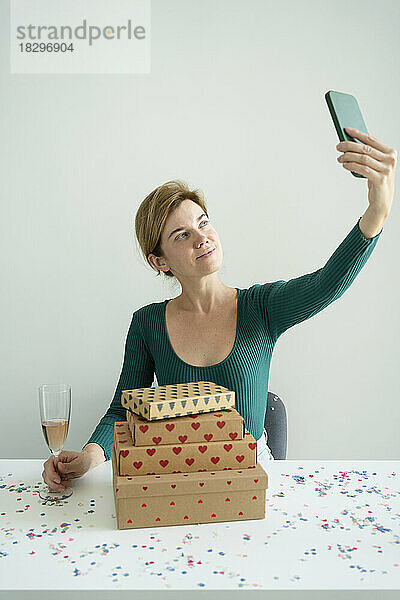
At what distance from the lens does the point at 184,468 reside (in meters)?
1.25

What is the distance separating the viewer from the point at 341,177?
2703 millimetres

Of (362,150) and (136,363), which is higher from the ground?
(362,150)

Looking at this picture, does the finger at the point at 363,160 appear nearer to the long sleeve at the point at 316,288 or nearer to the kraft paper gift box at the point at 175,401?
the long sleeve at the point at 316,288

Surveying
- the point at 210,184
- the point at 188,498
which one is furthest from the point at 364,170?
the point at 210,184

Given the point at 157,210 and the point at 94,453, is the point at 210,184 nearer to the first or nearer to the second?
the point at 157,210

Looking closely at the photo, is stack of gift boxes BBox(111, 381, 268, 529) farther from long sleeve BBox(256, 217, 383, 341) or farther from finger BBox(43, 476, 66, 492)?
long sleeve BBox(256, 217, 383, 341)

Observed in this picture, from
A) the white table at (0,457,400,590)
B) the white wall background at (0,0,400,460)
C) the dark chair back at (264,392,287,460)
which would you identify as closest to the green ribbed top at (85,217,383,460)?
the white table at (0,457,400,590)

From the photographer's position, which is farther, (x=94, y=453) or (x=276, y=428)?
(x=276, y=428)

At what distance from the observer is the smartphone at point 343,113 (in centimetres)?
126

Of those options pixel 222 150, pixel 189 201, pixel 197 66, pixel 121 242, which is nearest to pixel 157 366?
pixel 189 201

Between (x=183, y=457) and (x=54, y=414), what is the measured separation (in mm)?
348

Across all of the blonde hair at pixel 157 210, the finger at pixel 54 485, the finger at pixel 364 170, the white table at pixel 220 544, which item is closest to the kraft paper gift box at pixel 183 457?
the white table at pixel 220 544

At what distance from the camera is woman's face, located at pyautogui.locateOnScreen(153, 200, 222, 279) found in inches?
69.5

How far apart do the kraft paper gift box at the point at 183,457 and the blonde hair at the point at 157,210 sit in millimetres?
A: 775
